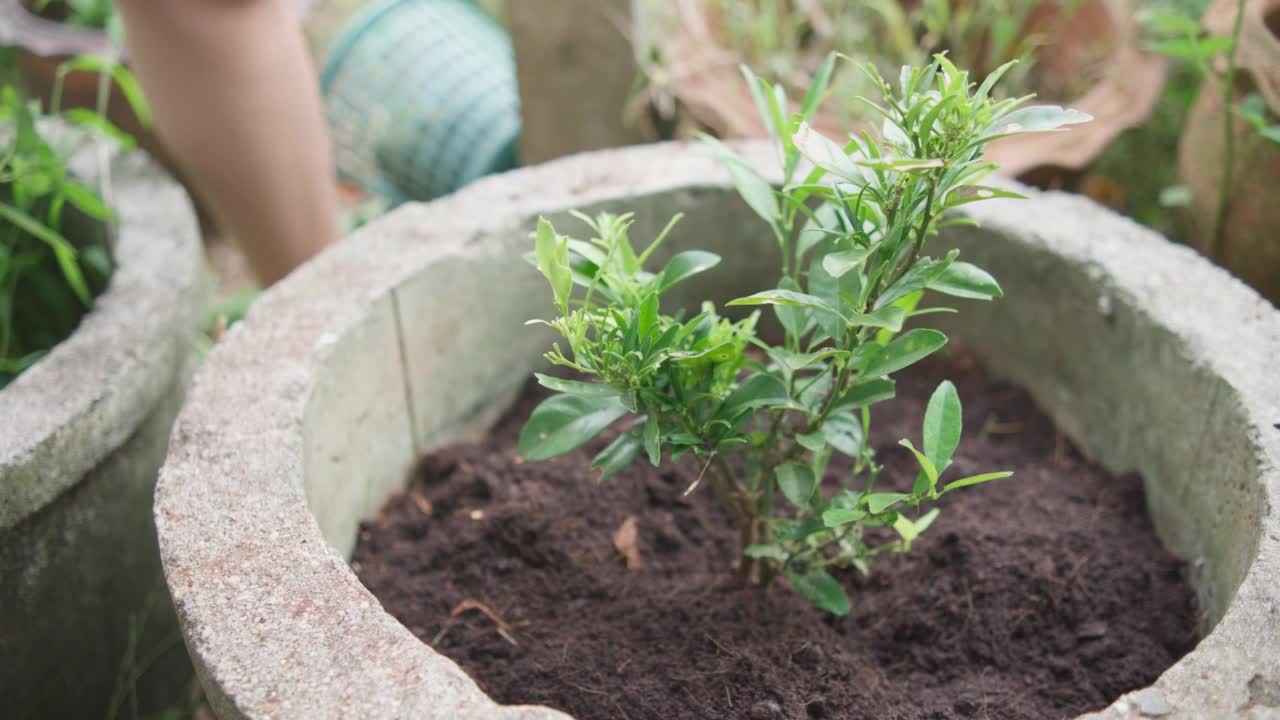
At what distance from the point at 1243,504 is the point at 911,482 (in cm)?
48

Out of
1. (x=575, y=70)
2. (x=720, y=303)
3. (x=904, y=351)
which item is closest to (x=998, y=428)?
(x=720, y=303)

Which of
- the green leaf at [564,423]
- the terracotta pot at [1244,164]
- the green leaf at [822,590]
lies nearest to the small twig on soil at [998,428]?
the terracotta pot at [1244,164]

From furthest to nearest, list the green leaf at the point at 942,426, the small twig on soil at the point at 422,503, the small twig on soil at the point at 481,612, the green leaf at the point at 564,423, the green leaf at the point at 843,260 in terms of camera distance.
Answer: the small twig on soil at the point at 422,503 < the small twig on soil at the point at 481,612 < the green leaf at the point at 564,423 < the green leaf at the point at 942,426 < the green leaf at the point at 843,260

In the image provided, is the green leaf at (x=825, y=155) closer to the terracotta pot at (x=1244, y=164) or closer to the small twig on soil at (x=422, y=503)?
the small twig on soil at (x=422, y=503)

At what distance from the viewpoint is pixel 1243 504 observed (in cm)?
126

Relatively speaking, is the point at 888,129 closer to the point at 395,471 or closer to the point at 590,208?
the point at 590,208

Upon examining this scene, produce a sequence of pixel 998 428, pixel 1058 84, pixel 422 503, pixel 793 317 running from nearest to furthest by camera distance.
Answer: pixel 793 317, pixel 422 503, pixel 998 428, pixel 1058 84

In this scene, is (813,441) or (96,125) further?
(96,125)

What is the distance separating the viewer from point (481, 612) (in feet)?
4.65

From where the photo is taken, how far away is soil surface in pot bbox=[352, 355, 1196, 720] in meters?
1.25

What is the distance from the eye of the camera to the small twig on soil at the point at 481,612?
1.36 metres

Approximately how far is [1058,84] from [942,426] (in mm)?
1551

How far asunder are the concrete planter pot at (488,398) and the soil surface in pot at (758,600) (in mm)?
73

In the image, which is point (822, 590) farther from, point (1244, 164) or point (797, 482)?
point (1244, 164)
